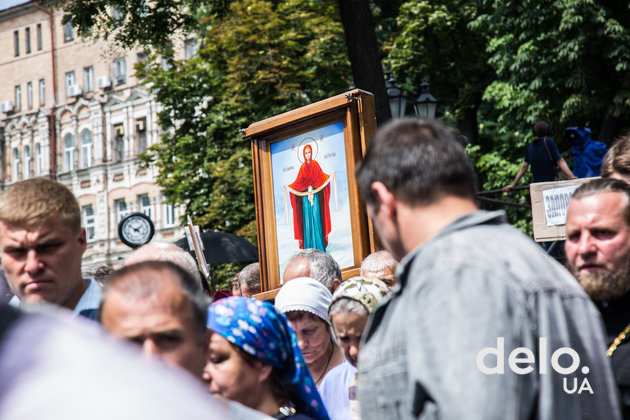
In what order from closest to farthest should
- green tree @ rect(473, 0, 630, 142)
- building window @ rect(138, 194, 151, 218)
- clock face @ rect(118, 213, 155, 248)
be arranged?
clock face @ rect(118, 213, 155, 248)
green tree @ rect(473, 0, 630, 142)
building window @ rect(138, 194, 151, 218)

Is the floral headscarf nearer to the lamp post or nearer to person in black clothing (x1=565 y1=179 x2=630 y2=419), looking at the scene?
person in black clothing (x1=565 y1=179 x2=630 y2=419)

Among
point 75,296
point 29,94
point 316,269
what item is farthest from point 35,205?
point 29,94

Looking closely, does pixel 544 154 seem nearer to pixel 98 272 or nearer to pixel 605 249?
pixel 98 272

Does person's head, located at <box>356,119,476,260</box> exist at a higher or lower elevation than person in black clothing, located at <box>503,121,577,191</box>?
Result: lower

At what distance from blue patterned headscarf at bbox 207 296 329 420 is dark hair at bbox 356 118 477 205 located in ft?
3.00

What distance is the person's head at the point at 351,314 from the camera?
12.3 ft

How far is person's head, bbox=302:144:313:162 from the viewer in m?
6.76

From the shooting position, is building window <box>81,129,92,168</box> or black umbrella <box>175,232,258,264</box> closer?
black umbrella <box>175,232,258,264</box>

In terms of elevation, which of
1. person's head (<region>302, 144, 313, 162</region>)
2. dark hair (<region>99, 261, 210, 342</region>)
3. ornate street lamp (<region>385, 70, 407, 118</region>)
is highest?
ornate street lamp (<region>385, 70, 407, 118</region>)

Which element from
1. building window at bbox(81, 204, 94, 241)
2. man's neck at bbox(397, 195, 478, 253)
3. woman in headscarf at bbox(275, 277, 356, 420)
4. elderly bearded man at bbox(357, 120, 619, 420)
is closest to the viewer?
elderly bearded man at bbox(357, 120, 619, 420)

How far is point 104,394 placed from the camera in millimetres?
826

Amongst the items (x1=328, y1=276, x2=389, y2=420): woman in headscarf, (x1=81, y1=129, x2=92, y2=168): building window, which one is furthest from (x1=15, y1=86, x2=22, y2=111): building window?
(x1=328, y1=276, x2=389, y2=420): woman in headscarf

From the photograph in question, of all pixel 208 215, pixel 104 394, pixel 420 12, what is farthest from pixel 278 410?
pixel 420 12

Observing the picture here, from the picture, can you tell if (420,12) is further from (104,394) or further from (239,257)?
(104,394)
